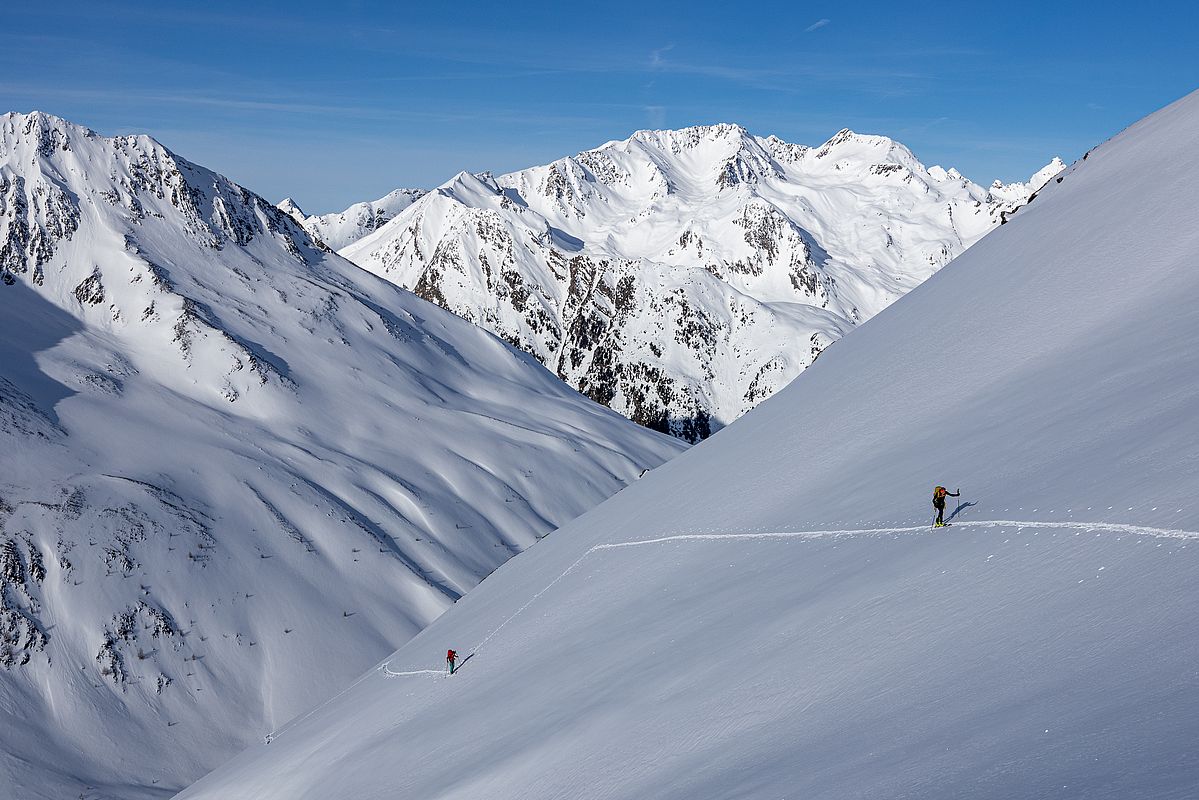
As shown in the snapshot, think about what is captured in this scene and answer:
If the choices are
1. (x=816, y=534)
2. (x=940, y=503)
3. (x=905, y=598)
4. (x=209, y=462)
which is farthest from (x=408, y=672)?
(x=209, y=462)

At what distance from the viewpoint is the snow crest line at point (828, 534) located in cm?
1088

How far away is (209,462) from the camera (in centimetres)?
10700

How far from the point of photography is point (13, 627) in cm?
7825

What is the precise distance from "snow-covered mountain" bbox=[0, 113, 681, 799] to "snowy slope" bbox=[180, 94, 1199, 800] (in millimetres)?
56097

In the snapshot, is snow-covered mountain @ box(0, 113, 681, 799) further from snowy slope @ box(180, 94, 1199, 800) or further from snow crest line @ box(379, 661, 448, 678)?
snowy slope @ box(180, 94, 1199, 800)

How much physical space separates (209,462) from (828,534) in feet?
342

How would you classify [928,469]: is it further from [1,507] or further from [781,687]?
[1,507]

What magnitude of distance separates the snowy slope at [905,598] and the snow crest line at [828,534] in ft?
0.25

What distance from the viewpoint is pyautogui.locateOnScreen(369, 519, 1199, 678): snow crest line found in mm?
10883

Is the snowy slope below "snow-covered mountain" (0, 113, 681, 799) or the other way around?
below

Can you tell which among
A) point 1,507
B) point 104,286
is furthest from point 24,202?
point 1,507

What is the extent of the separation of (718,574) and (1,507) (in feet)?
297

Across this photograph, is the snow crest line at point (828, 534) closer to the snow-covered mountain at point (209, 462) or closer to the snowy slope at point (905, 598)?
the snowy slope at point (905, 598)

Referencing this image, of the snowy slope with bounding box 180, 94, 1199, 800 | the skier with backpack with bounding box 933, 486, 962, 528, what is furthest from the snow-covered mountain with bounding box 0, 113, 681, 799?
the skier with backpack with bounding box 933, 486, 962, 528
